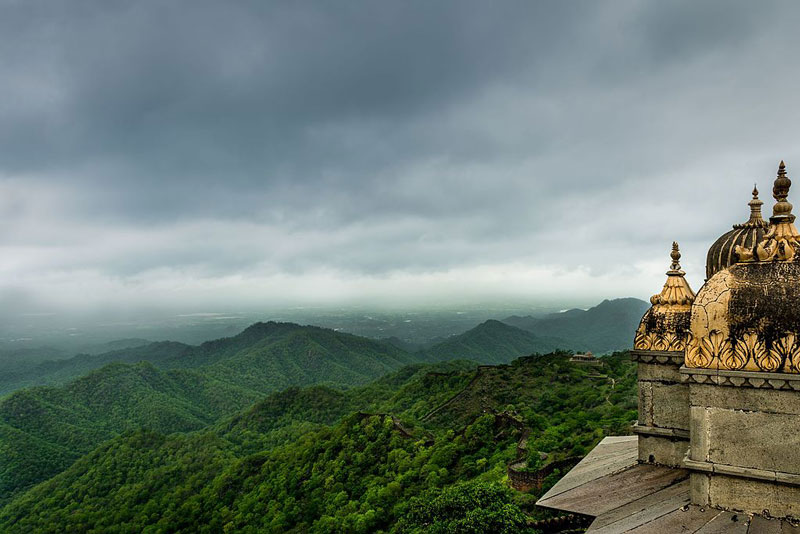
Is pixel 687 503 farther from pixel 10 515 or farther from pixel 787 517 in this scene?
pixel 10 515

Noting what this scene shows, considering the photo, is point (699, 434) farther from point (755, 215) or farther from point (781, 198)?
point (755, 215)

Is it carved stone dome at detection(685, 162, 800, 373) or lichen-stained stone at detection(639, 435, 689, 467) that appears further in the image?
lichen-stained stone at detection(639, 435, 689, 467)

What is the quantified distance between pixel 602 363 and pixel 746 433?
2054 inches

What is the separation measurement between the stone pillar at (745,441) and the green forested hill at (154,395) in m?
98.2

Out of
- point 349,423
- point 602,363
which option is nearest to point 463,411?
point 349,423

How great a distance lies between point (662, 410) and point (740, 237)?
5665 millimetres

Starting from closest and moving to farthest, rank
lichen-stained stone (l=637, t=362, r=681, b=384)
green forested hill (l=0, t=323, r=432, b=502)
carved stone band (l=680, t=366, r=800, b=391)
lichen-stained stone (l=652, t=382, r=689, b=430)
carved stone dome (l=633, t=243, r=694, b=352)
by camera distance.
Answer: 1. carved stone band (l=680, t=366, r=800, b=391)
2. lichen-stained stone (l=652, t=382, r=689, b=430)
3. lichen-stained stone (l=637, t=362, r=681, b=384)
4. carved stone dome (l=633, t=243, r=694, b=352)
5. green forested hill (l=0, t=323, r=432, b=502)

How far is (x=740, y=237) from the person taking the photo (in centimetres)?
1210

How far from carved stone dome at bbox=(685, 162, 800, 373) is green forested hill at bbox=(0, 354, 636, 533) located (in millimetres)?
7961

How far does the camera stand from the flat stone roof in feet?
21.7

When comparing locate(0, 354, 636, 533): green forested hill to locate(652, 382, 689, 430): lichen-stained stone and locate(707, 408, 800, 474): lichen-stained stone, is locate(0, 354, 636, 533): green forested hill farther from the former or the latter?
locate(707, 408, 800, 474): lichen-stained stone

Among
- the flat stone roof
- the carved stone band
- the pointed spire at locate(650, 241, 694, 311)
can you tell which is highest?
the pointed spire at locate(650, 241, 694, 311)

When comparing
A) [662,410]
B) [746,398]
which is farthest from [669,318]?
[746,398]

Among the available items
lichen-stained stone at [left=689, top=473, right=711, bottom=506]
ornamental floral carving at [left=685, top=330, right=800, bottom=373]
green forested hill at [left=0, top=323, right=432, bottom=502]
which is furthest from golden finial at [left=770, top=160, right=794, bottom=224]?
green forested hill at [left=0, top=323, right=432, bottom=502]
